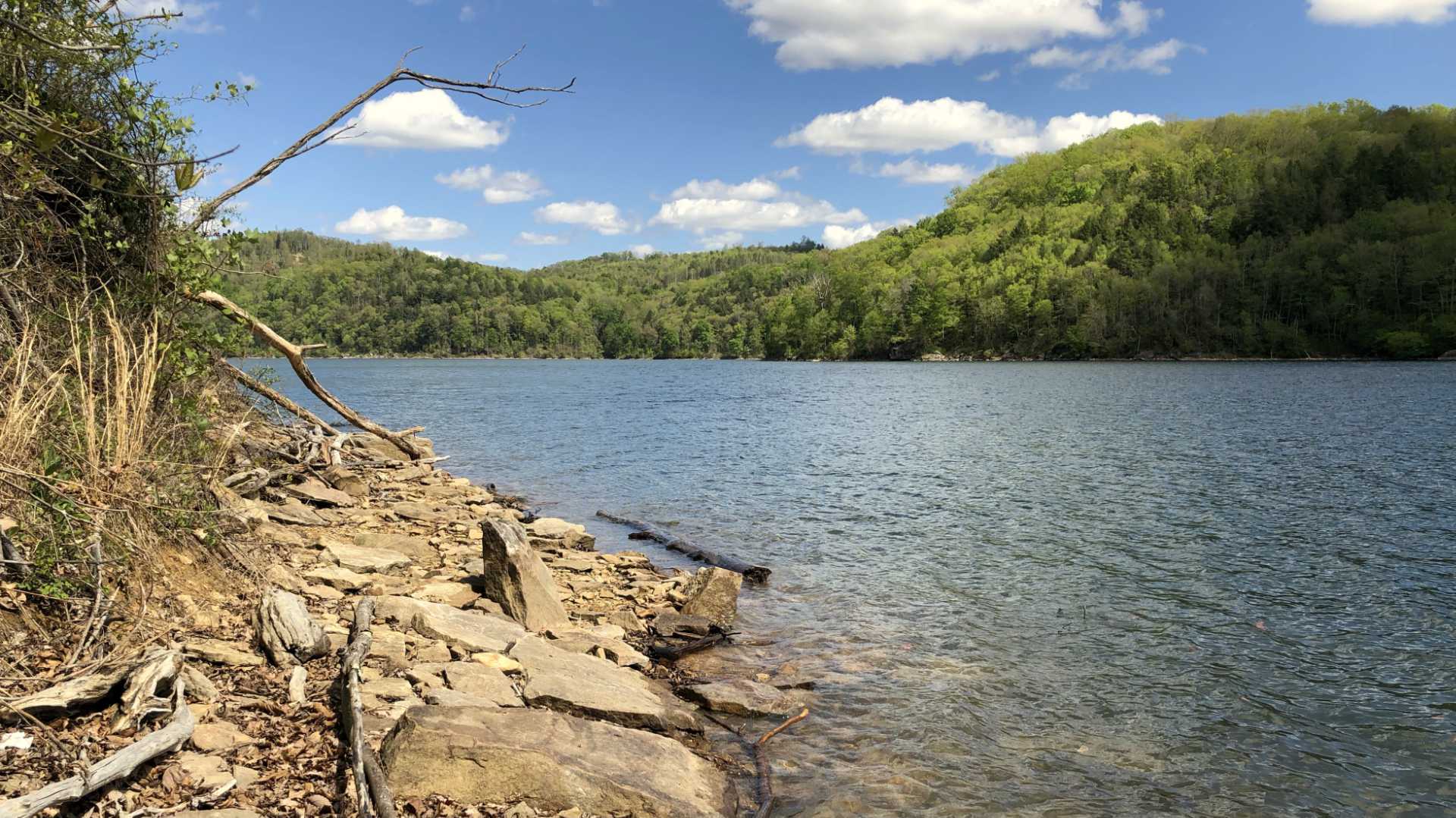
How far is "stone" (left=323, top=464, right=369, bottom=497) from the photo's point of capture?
16406 mm

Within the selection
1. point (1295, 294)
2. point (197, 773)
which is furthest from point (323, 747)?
point (1295, 294)

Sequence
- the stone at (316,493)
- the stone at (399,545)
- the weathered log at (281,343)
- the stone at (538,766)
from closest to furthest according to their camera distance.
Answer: the stone at (538,766), the weathered log at (281,343), the stone at (399,545), the stone at (316,493)

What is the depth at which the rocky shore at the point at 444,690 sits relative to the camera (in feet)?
17.1

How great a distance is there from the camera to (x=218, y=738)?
5.28m

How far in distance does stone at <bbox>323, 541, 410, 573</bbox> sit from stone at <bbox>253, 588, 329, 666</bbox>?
151 inches

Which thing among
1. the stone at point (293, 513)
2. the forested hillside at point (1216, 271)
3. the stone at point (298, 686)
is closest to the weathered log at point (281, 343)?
the stone at point (293, 513)

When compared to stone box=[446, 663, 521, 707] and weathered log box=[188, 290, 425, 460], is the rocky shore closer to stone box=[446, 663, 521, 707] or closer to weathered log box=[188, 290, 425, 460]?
stone box=[446, 663, 521, 707]

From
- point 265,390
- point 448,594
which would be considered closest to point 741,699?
point 448,594

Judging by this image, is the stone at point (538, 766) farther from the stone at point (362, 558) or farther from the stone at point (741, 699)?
the stone at point (362, 558)

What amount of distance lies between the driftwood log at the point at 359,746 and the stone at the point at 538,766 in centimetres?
29

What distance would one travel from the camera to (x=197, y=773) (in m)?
4.83

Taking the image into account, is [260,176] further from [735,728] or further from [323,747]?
[735,728]

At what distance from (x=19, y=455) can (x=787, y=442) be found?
3101 cm

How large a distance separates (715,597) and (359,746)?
286 inches
